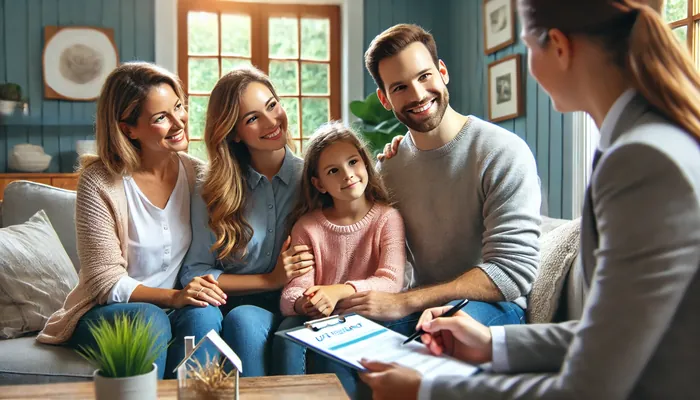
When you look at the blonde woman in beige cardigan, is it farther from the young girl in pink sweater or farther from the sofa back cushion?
the sofa back cushion

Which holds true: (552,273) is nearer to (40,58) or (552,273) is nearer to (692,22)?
(692,22)

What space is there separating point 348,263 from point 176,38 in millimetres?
3223

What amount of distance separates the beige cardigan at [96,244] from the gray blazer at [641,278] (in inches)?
53.4

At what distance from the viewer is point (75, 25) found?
176 inches

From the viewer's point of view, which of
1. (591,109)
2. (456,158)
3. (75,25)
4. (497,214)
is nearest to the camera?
(591,109)

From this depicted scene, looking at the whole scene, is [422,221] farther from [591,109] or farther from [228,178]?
[591,109]

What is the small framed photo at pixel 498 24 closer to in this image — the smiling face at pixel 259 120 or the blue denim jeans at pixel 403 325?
the smiling face at pixel 259 120

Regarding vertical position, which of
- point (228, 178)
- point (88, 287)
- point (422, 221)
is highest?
point (228, 178)

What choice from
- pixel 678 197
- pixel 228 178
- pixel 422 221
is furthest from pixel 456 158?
pixel 678 197

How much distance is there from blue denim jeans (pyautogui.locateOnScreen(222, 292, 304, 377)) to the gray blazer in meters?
0.95

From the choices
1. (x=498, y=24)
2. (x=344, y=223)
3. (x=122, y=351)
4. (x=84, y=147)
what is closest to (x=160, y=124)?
(x=344, y=223)

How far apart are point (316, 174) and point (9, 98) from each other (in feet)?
10.0

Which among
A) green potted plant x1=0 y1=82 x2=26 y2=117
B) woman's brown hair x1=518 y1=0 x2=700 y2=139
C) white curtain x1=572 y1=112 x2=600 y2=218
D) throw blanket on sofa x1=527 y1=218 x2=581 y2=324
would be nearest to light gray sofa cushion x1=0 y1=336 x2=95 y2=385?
throw blanket on sofa x1=527 y1=218 x2=581 y2=324

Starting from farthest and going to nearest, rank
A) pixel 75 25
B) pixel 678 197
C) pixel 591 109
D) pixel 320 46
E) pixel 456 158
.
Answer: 1. pixel 320 46
2. pixel 75 25
3. pixel 456 158
4. pixel 591 109
5. pixel 678 197
